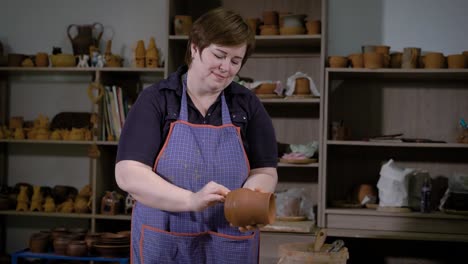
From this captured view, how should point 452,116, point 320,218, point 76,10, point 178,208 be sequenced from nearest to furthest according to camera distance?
point 178,208, point 320,218, point 452,116, point 76,10

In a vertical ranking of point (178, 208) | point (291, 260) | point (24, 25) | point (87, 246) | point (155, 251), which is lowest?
point (87, 246)

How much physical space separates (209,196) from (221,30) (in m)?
0.46

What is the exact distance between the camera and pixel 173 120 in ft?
5.90

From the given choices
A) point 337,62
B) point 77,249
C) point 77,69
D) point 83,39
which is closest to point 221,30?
point 337,62

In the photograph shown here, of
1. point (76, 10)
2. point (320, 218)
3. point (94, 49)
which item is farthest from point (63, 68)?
point (320, 218)

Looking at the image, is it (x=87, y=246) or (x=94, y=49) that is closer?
(x=87, y=246)

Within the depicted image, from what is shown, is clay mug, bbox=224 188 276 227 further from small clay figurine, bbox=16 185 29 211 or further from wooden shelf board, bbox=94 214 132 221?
small clay figurine, bbox=16 185 29 211

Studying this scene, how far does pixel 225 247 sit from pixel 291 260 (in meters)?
0.99

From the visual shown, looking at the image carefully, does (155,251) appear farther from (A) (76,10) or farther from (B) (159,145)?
(A) (76,10)

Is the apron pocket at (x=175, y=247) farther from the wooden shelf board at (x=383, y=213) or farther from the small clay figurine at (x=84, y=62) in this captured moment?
the small clay figurine at (x=84, y=62)

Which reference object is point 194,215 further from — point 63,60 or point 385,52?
point 63,60

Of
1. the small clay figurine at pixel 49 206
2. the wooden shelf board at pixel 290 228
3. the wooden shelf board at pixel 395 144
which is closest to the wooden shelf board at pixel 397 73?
the wooden shelf board at pixel 395 144

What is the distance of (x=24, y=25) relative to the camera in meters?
4.72

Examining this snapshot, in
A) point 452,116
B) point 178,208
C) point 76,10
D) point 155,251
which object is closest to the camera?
point 178,208
